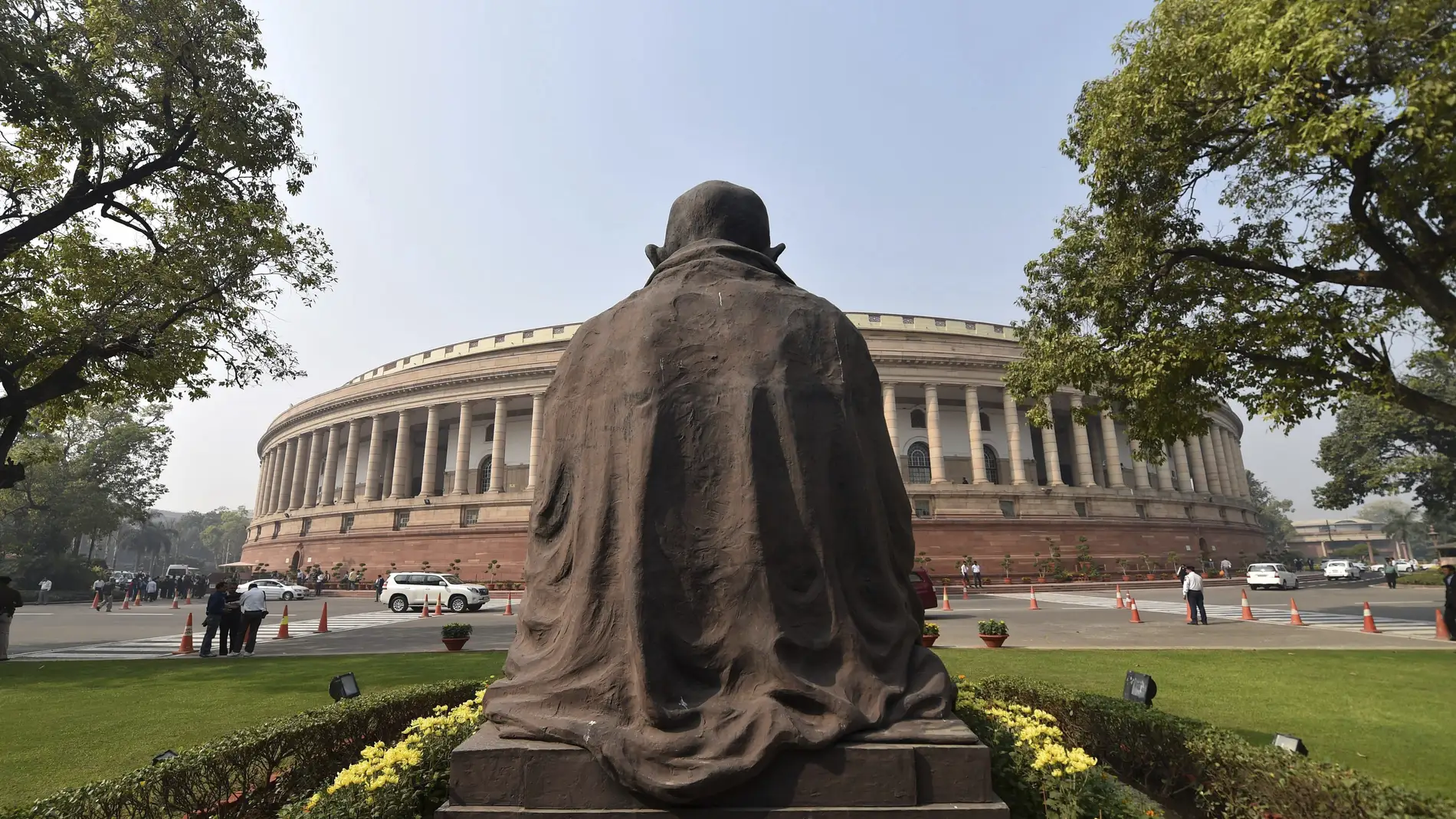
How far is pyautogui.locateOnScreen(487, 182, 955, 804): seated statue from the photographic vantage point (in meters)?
2.39

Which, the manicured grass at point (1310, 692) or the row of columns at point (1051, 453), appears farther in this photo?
the row of columns at point (1051, 453)

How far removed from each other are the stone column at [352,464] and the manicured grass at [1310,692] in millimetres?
42562

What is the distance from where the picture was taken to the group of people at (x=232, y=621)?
1298 cm

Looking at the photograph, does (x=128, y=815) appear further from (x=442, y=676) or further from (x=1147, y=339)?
(x=1147, y=339)

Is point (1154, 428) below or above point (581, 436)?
above

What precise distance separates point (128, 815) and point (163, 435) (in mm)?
51994

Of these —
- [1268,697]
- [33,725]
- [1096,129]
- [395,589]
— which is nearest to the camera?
[33,725]

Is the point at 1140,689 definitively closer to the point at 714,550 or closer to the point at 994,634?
the point at 714,550

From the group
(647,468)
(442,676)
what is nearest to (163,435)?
(442,676)

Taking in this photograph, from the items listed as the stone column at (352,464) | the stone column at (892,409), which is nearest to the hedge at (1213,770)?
the stone column at (892,409)

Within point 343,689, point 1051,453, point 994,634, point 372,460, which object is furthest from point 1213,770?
point 372,460

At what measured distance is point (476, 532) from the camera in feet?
125

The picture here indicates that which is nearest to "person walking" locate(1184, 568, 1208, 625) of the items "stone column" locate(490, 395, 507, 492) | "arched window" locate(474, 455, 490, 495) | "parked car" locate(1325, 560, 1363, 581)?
"parked car" locate(1325, 560, 1363, 581)

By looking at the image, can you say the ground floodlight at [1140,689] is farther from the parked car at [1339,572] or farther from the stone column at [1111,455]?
the parked car at [1339,572]
